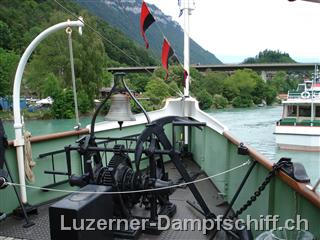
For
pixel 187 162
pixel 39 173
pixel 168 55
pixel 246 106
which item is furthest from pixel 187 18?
pixel 246 106

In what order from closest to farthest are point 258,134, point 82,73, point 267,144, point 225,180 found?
point 225,180 → point 267,144 → point 258,134 → point 82,73

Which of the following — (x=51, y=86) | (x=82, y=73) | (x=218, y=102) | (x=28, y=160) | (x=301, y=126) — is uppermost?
(x=82, y=73)

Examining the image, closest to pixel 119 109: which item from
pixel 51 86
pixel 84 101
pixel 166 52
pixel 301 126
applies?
pixel 166 52

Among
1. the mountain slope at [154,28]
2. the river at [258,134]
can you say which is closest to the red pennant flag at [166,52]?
the mountain slope at [154,28]

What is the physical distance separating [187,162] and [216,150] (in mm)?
1793

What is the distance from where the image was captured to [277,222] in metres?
2.70

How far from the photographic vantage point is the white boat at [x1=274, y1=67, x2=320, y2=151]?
23.1m

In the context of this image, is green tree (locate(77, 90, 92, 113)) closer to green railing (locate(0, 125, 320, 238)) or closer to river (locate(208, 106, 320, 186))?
river (locate(208, 106, 320, 186))

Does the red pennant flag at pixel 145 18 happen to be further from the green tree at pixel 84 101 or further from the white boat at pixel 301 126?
the green tree at pixel 84 101

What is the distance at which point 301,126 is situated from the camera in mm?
23641

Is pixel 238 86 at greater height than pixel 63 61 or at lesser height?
lesser

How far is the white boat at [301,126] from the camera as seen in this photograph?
909 inches

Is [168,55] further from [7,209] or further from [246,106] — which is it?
[246,106]

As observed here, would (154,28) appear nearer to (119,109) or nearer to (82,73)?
(119,109)
